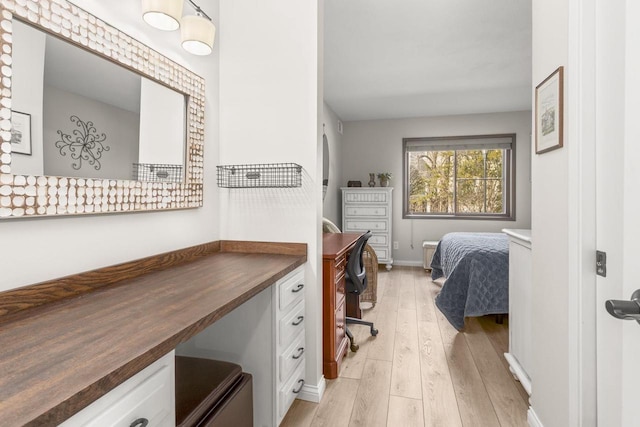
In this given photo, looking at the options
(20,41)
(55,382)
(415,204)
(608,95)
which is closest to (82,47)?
(20,41)

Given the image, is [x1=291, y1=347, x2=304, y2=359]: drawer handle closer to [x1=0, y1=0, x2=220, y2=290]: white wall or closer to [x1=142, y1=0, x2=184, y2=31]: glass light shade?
[x1=0, y1=0, x2=220, y2=290]: white wall

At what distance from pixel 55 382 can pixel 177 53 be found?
5.04ft

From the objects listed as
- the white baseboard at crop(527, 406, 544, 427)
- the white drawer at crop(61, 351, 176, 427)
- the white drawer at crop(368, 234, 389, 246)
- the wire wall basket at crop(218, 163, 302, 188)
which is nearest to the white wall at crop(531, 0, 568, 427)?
the white baseboard at crop(527, 406, 544, 427)

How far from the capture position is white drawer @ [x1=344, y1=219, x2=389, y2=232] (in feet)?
18.1

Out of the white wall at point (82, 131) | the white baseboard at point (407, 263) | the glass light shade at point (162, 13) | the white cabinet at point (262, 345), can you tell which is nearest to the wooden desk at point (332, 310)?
the white cabinet at point (262, 345)

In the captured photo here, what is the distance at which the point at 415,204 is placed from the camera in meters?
6.01

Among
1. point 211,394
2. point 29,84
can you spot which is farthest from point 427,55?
point 211,394

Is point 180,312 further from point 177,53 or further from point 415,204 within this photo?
point 415,204

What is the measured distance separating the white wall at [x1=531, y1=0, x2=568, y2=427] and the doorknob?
1.81 feet

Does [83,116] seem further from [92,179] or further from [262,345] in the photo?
[262,345]

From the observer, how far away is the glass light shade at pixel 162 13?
132 centimetres

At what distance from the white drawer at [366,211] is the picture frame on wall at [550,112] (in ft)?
12.7

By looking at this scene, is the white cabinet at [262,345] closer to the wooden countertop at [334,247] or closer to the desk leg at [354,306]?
the wooden countertop at [334,247]

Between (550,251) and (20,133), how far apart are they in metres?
2.04
